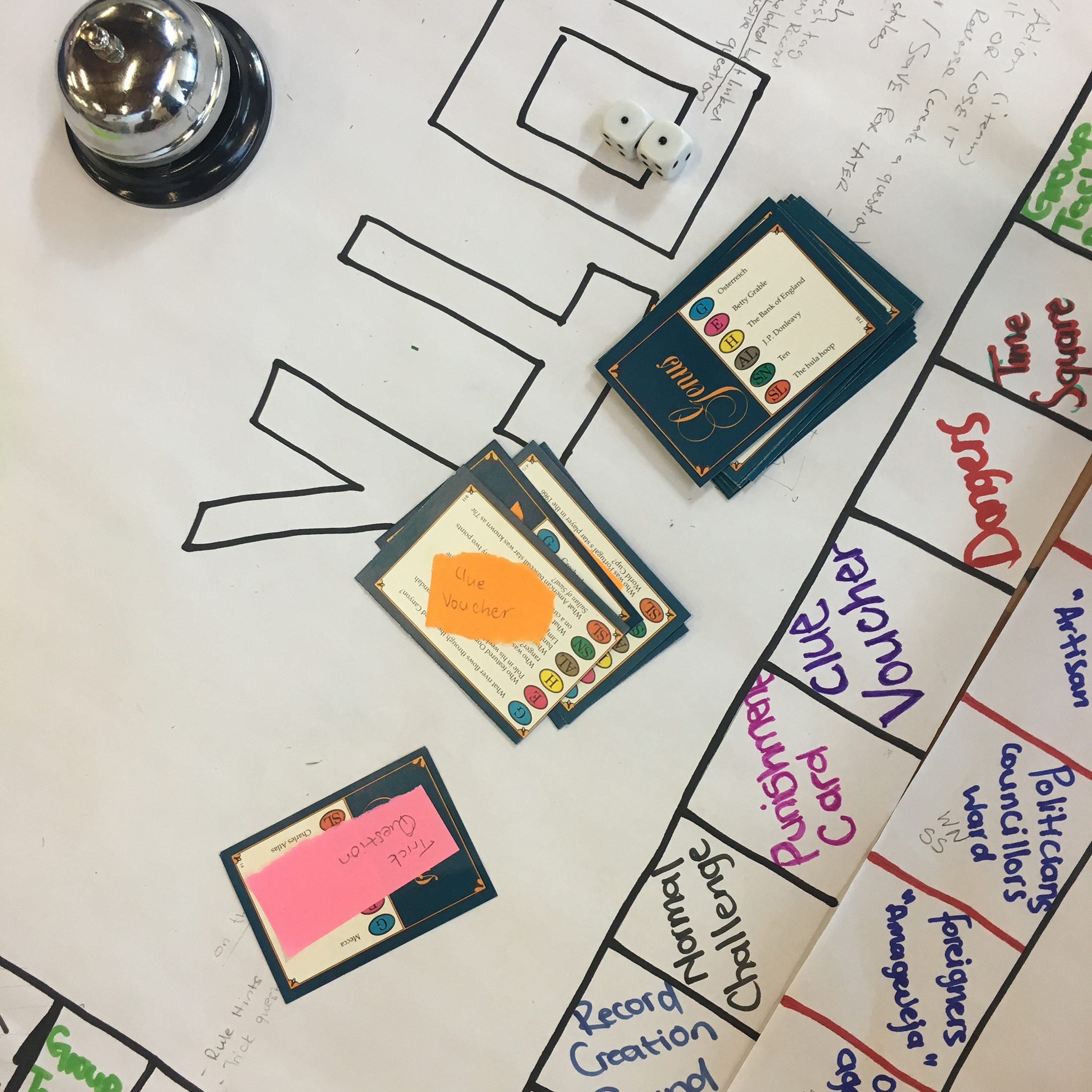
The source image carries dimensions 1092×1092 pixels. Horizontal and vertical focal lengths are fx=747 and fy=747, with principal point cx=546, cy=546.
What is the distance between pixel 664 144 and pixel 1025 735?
61 cm

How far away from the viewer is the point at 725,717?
0.69 meters

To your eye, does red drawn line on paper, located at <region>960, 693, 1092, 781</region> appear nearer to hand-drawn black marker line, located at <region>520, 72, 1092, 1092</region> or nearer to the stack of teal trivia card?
hand-drawn black marker line, located at <region>520, 72, 1092, 1092</region>

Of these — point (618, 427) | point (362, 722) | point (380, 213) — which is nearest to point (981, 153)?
point (618, 427)

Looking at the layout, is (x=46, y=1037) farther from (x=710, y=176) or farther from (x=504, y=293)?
(x=710, y=176)

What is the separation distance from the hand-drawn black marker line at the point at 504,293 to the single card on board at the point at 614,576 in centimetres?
3

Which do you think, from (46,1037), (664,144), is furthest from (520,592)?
(46,1037)

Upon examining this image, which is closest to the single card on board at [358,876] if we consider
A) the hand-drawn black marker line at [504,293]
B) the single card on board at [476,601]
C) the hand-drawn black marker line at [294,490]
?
the single card on board at [476,601]

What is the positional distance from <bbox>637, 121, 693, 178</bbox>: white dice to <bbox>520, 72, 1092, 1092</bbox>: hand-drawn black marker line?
0.93 feet

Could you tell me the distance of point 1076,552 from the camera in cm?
65

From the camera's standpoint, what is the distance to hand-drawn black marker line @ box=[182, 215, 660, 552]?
0.70 m

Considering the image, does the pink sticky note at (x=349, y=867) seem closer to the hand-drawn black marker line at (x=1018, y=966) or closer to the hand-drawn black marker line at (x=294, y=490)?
the hand-drawn black marker line at (x=294, y=490)

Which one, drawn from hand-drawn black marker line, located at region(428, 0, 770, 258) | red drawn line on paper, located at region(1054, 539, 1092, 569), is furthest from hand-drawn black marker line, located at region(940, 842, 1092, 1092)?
hand-drawn black marker line, located at region(428, 0, 770, 258)

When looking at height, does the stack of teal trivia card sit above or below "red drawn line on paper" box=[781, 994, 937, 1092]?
above

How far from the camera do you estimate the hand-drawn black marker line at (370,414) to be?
27.7 inches
